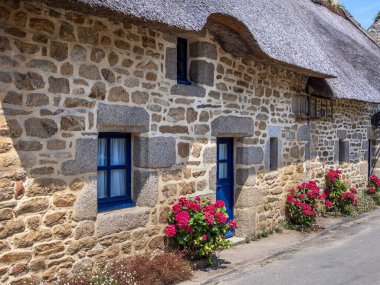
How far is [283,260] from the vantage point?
6676 millimetres

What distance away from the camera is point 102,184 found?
5.46 meters

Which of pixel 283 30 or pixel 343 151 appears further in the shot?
pixel 343 151

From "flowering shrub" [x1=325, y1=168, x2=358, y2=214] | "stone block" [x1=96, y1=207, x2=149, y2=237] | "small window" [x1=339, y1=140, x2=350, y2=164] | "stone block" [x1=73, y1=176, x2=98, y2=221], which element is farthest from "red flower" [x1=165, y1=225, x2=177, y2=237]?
"small window" [x1=339, y1=140, x2=350, y2=164]

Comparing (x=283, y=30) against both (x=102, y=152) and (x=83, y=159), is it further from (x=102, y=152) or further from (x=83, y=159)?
(x=83, y=159)

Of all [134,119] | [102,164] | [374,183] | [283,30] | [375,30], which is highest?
[375,30]

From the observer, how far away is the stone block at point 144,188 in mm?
5715

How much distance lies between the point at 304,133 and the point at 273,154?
1239 millimetres

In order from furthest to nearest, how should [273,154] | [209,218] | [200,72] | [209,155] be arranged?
[273,154]
[209,155]
[200,72]
[209,218]

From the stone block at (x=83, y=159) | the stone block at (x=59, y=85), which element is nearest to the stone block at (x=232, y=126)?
the stone block at (x=83, y=159)

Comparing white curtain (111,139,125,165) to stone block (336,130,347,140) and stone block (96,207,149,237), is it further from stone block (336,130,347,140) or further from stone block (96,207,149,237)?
stone block (336,130,347,140)

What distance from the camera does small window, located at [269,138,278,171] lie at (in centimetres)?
841

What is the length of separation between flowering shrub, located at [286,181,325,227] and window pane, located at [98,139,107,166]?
4551 millimetres

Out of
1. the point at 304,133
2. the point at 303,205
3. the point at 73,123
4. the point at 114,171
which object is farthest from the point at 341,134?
the point at 73,123

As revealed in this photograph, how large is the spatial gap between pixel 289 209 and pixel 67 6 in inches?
239
